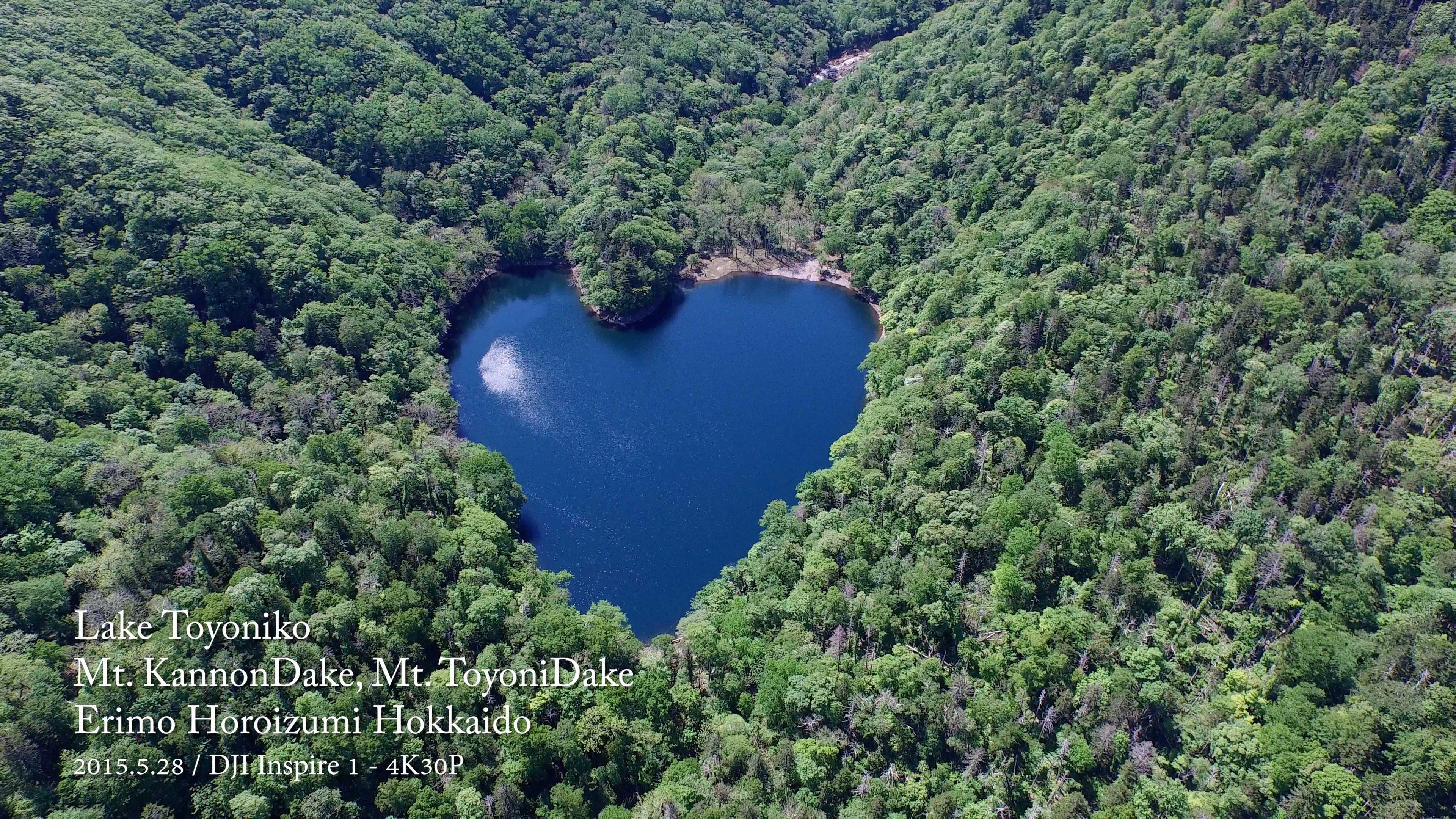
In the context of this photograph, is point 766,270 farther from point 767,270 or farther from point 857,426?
point 857,426

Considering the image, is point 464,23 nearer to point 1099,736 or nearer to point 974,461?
point 974,461

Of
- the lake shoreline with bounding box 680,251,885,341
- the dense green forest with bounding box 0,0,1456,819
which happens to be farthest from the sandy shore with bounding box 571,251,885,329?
the dense green forest with bounding box 0,0,1456,819

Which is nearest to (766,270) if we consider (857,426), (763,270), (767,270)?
(767,270)

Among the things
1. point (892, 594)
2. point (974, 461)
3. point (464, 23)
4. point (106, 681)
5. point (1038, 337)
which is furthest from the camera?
point (464, 23)

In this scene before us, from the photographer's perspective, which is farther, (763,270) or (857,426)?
(763,270)

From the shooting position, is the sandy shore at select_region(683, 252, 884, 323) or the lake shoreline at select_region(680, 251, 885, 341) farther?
the sandy shore at select_region(683, 252, 884, 323)

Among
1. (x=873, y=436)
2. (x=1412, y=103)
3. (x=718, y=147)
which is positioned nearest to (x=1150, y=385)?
(x=873, y=436)

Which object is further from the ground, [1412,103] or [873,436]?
[1412,103]

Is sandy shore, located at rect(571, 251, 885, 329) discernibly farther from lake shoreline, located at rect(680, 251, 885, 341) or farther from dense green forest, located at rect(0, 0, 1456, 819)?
dense green forest, located at rect(0, 0, 1456, 819)
